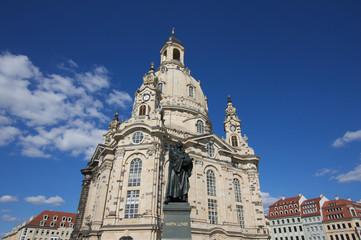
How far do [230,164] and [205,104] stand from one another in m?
16.3

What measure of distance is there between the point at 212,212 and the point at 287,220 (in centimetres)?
3843

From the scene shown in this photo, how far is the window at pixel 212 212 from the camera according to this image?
30.7 m

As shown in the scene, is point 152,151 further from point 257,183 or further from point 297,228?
point 297,228

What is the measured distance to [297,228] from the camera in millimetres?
57250

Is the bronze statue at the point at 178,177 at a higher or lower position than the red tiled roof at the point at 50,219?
lower

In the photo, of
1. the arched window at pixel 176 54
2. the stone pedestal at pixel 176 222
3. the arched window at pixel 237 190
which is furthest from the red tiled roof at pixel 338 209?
the stone pedestal at pixel 176 222

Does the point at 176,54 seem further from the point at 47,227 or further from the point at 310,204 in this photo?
the point at 47,227

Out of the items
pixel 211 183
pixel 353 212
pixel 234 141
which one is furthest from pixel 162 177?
pixel 353 212

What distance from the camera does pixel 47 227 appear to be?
188ft

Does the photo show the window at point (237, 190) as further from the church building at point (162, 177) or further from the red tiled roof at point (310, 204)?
the red tiled roof at point (310, 204)

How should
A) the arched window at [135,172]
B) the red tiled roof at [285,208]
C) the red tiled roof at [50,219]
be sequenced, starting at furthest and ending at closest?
the red tiled roof at [285,208], the red tiled roof at [50,219], the arched window at [135,172]

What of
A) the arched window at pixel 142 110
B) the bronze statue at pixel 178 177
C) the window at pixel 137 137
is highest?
the arched window at pixel 142 110

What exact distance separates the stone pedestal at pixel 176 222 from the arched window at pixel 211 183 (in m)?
21.8

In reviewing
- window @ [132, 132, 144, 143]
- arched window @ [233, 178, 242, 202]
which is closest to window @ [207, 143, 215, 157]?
arched window @ [233, 178, 242, 202]
